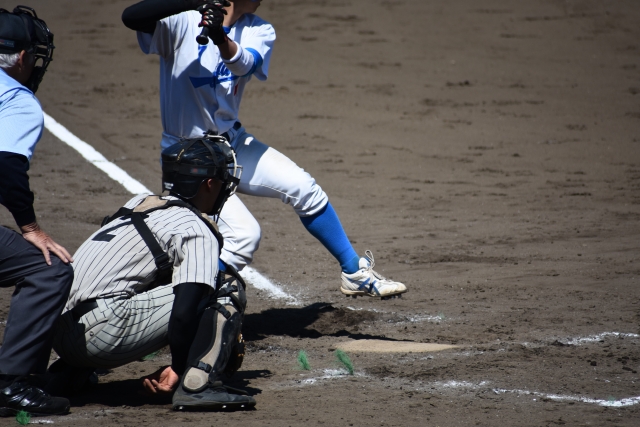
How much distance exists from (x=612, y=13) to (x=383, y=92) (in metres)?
4.78

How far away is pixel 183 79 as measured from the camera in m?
3.61

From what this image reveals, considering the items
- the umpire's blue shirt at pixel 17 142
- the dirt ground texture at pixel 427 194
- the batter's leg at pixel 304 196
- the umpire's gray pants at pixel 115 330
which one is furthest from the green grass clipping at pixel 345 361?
the umpire's blue shirt at pixel 17 142

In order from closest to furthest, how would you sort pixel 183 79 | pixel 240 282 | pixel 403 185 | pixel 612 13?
pixel 240 282, pixel 183 79, pixel 403 185, pixel 612 13

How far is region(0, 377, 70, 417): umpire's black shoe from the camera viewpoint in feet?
8.64

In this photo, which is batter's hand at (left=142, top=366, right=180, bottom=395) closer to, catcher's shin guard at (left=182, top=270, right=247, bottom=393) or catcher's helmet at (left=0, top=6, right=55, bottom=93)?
catcher's shin guard at (left=182, top=270, right=247, bottom=393)

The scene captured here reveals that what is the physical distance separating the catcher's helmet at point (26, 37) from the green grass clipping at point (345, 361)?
168cm

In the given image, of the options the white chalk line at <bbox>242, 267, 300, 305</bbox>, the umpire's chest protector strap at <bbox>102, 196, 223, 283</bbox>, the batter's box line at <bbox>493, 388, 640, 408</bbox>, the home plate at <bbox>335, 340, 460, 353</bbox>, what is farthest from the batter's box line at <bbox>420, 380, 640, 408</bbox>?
the white chalk line at <bbox>242, 267, 300, 305</bbox>

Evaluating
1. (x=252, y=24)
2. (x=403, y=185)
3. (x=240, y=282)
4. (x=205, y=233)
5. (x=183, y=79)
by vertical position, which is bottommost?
(x=403, y=185)

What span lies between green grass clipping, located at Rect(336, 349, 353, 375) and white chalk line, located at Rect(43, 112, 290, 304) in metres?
1.07

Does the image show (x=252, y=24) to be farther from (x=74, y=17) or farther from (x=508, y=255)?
(x=74, y=17)

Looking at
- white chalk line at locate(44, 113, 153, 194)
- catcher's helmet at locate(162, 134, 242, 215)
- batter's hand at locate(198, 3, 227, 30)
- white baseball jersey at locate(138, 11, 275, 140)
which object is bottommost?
white chalk line at locate(44, 113, 153, 194)

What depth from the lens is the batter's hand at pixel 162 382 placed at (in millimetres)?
2871

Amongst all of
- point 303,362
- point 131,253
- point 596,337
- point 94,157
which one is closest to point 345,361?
point 303,362

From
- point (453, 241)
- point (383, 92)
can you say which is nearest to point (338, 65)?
point (383, 92)
